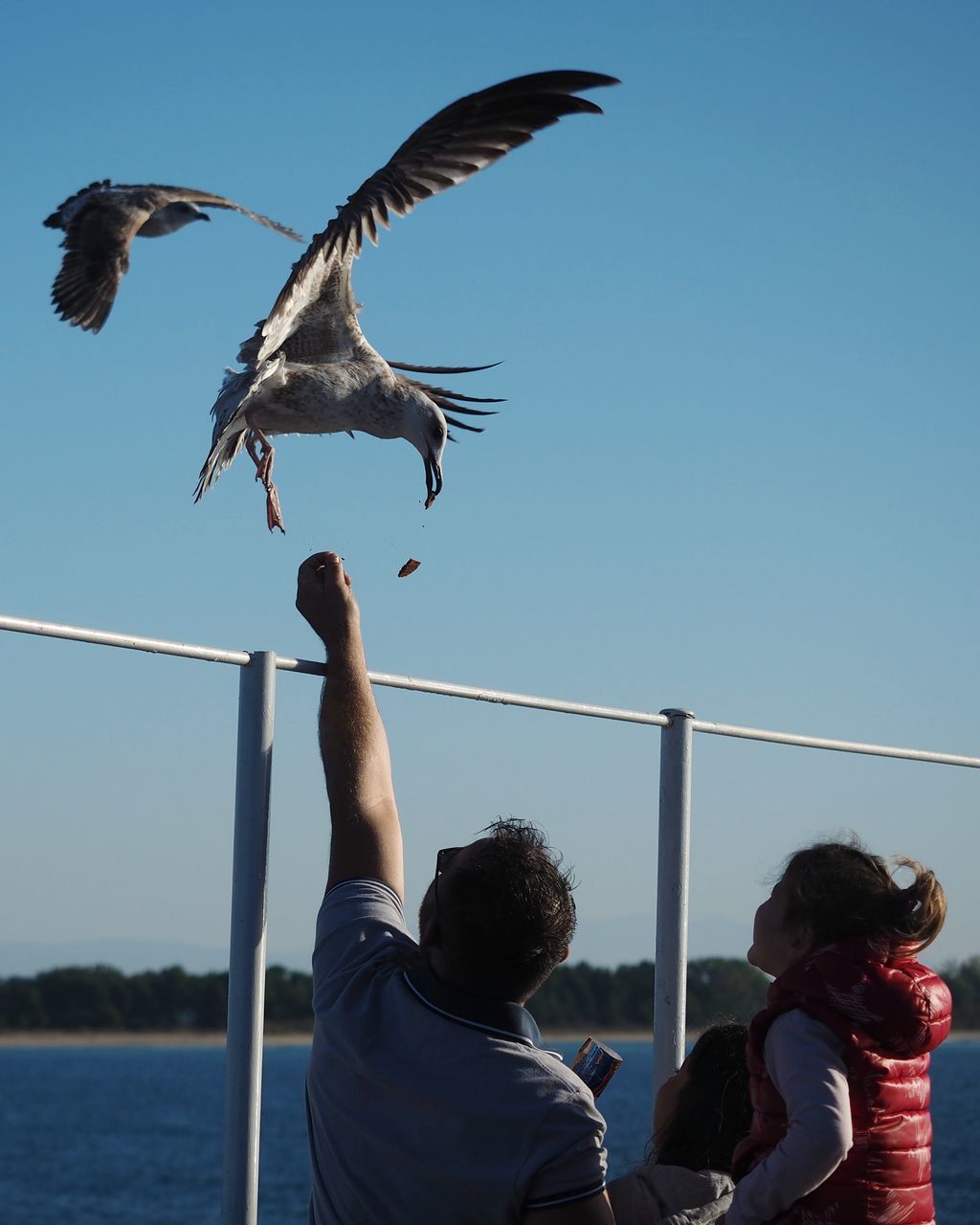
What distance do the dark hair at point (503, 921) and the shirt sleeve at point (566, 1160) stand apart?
17 centimetres

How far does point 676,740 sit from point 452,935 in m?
1.35

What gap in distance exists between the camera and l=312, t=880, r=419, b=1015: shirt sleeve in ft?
6.53

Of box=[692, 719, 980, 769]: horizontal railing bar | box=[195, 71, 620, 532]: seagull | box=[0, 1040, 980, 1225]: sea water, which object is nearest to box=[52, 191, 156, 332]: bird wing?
box=[195, 71, 620, 532]: seagull

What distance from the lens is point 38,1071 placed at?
173 metres

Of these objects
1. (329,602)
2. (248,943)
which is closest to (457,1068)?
(248,943)

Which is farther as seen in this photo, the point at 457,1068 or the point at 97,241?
the point at 97,241

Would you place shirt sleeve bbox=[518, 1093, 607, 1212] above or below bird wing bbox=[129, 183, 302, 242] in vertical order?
below

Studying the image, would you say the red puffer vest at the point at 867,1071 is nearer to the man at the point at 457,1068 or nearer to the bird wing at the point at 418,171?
the man at the point at 457,1068

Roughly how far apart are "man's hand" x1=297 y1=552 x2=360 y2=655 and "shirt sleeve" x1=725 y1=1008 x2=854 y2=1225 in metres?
0.89

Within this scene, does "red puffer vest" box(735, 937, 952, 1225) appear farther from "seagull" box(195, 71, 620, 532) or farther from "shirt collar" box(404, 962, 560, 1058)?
"seagull" box(195, 71, 620, 532)

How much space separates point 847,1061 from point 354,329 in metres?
3.41

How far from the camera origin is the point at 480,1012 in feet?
6.08

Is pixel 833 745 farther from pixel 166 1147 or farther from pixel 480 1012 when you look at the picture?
pixel 166 1147

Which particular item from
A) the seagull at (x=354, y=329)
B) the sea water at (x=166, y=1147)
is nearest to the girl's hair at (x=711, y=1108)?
the seagull at (x=354, y=329)
